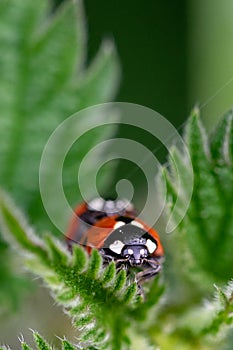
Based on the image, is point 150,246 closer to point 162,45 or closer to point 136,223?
point 136,223

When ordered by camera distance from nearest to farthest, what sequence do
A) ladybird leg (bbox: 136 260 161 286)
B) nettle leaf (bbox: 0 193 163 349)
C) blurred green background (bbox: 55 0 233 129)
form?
1. nettle leaf (bbox: 0 193 163 349)
2. ladybird leg (bbox: 136 260 161 286)
3. blurred green background (bbox: 55 0 233 129)

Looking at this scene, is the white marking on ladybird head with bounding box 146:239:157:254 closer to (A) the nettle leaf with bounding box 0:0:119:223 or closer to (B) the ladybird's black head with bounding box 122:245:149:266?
(B) the ladybird's black head with bounding box 122:245:149:266

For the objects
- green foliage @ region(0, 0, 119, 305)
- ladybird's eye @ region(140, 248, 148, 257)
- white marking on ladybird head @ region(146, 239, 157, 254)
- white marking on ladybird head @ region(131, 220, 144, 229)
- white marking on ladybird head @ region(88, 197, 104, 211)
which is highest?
green foliage @ region(0, 0, 119, 305)

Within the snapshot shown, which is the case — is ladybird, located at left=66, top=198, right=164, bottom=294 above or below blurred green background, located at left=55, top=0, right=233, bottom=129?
below

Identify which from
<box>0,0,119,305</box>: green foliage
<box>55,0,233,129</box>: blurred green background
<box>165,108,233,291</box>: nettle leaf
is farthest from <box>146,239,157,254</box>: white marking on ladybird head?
<box>55,0,233,129</box>: blurred green background

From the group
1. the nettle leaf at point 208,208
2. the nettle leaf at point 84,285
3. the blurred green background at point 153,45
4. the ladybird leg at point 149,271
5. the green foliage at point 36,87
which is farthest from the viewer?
the blurred green background at point 153,45

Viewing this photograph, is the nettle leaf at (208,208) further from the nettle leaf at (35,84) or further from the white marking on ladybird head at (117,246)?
the nettle leaf at (35,84)

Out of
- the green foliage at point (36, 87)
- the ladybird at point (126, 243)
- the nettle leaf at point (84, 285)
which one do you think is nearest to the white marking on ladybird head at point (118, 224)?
the ladybird at point (126, 243)
